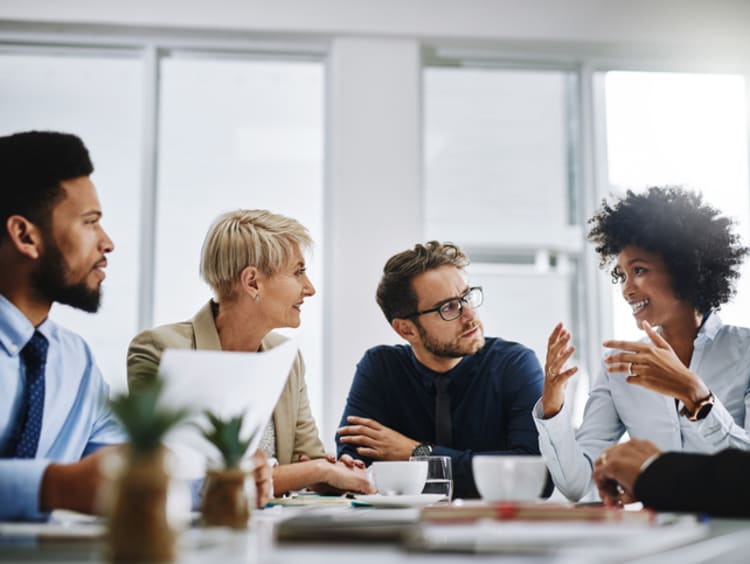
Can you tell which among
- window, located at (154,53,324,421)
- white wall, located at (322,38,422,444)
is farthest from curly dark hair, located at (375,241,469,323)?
window, located at (154,53,324,421)

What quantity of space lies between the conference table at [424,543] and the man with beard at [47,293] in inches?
21.3

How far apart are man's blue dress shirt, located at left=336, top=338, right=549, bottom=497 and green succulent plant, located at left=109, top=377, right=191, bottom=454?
1724 millimetres

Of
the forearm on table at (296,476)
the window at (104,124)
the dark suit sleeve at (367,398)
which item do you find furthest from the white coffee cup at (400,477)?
the window at (104,124)

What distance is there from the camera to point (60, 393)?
5.59ft

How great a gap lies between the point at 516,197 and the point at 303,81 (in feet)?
3.98

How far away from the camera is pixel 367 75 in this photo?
3982mm

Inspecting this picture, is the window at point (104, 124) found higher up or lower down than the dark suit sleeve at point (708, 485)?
higher up

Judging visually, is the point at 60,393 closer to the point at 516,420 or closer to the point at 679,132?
the point at 516,420

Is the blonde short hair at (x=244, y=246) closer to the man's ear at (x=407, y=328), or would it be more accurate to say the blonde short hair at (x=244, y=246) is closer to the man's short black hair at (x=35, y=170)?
the man's ear at (x=407, y=328)

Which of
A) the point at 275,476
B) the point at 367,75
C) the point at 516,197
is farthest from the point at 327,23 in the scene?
the point at 275,476

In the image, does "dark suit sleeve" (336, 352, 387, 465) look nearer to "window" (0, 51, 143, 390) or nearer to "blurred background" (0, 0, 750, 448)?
"blurred background" (0, 0, 750, 448)

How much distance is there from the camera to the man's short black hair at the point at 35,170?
5.67ft

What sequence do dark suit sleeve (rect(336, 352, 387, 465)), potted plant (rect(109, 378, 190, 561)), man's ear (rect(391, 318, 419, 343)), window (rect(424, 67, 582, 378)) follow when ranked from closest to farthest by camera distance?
potted plant (rect(109, 378, 190, 561)), dark suit sleeve (rect(336, 352, 387, 465)), man's ear (rect(391, 318, 419, 343)), window (rect(424, 67, 582, 378))

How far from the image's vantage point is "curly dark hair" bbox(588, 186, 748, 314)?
7.95 ft
